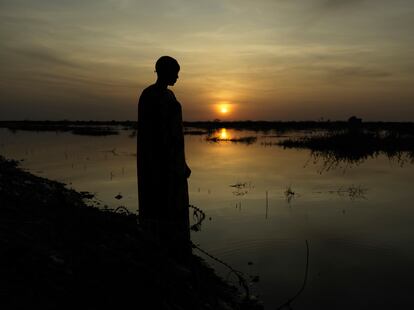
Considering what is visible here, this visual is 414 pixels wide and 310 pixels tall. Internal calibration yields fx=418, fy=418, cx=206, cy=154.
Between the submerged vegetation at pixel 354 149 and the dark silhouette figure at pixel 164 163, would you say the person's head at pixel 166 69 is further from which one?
the submerged vegetation at pixel 354 149

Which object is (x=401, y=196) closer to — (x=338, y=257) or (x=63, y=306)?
(x=338, y=257)

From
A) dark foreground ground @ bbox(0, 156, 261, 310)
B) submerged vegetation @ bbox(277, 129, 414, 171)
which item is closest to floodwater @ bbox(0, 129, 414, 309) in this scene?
dark foreground ground @ bbox(0, 156, 261, 310)

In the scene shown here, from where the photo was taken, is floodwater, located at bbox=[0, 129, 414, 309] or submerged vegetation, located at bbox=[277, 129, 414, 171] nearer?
floodwater, located at bbox=[0, 129, 414, 309]

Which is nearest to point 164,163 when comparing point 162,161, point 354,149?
point 162,161

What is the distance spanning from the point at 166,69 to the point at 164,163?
→ 1.07 m

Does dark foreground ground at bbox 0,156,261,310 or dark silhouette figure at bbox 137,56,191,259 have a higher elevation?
dark silhouette figure at bbox 137,56,191,259

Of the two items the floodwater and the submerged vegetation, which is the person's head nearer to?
the floodwater

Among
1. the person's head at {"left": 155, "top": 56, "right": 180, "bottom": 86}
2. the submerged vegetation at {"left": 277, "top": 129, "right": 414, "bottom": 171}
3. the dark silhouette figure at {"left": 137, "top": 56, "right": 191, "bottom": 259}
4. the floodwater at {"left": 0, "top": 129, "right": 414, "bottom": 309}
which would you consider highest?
the person's head at {"left": 155, "top": 56, "right": 180, "bottom": 86}

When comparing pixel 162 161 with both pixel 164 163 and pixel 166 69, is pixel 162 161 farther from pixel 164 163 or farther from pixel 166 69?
pixel 166 69

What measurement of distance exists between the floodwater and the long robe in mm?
1986

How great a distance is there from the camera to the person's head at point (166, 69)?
4.76 meters

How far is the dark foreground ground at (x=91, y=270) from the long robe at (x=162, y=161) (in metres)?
0.37

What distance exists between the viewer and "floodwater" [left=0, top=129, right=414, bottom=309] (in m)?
6.16

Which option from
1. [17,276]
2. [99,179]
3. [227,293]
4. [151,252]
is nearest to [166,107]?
[151,252]
